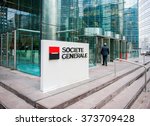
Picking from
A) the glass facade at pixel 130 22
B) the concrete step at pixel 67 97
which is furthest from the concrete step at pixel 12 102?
the glass facade at pixel 130 22

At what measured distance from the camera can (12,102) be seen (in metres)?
4.71

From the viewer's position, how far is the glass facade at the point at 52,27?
1122 centimetres

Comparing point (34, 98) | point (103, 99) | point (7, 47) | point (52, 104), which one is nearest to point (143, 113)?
point (103, 99)

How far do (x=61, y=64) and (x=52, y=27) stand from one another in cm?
663

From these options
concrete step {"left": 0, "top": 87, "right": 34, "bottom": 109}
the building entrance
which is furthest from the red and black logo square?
the building entrance

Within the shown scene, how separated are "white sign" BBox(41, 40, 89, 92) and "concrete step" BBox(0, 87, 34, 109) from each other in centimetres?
76

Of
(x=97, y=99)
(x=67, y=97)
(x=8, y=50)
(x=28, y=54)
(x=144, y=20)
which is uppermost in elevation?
(x=144, y=20)

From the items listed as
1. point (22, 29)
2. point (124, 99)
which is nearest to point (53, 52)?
point (124, 99)

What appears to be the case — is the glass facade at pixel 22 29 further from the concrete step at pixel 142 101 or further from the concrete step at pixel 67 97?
the concrete step at pixel 142 101

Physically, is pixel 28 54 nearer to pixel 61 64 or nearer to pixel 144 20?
pixel 61 64

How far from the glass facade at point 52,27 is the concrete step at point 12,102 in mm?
3683

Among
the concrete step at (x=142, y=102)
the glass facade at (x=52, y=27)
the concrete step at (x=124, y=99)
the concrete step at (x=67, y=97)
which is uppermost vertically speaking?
the glass facade at (x=52, y=27)

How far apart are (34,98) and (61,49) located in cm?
190

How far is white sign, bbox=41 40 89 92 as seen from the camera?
16.8ft
